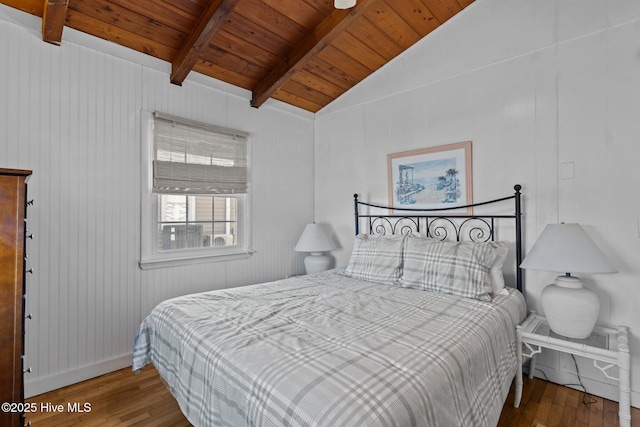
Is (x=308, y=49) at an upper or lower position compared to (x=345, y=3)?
upper

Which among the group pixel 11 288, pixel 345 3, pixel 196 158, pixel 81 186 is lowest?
pixel 11 288

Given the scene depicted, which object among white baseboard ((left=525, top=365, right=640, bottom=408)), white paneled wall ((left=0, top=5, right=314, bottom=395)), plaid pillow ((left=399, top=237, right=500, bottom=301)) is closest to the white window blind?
white paneled wall ((left=0, top=5, right=314, bottom=395))

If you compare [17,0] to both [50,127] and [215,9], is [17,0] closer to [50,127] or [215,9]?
[50,127]

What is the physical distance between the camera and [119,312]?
8.08 feet

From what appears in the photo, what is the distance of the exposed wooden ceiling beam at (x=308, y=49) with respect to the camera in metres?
2.31

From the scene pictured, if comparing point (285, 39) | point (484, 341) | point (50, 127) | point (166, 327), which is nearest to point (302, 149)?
point (285, 39)

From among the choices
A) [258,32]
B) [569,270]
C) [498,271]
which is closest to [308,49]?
[258,32]

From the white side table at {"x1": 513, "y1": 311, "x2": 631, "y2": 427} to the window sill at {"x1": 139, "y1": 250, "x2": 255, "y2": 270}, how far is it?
8.16ft

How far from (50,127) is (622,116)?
152 inches

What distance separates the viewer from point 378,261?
8.60 feet

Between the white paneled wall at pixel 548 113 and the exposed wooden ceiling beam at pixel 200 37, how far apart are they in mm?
1793

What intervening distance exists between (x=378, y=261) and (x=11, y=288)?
7.27 ft

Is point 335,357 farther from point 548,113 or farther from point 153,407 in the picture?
point 548,113

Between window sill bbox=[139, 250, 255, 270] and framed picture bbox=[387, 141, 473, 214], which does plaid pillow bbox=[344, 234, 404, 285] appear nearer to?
framed picture bbox=[387, 141, 473, 214]
